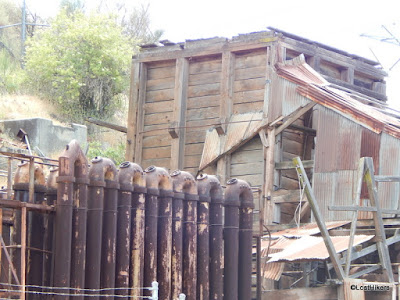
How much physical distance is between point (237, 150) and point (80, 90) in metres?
17.8

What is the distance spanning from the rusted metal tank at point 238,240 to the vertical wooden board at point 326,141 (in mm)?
4586

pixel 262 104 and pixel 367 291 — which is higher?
pixel 262 104

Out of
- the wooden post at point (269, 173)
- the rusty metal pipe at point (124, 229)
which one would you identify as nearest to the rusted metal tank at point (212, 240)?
the rusty metal pipe at point (124, 229)

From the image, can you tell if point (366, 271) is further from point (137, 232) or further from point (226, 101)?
point (226, 101)

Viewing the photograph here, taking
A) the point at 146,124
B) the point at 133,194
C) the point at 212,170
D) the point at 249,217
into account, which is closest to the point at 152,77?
the point at 146,124

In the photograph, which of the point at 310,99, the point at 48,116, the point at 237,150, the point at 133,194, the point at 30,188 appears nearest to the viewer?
the point at 30,188

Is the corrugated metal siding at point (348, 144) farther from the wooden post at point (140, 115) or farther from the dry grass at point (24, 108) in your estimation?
the dry grass at point (24, 108)

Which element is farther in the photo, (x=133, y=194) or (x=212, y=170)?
(x=212, y=170)

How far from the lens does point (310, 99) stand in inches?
829

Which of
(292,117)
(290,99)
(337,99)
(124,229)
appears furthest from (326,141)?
(124,229)

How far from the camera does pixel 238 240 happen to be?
16.3 meters

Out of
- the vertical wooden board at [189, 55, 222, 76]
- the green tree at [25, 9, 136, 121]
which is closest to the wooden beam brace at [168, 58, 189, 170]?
the vertical wooden board at [189, 55, 222, 76]

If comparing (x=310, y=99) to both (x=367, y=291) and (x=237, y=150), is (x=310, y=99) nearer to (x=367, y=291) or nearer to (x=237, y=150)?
(x=237, y=150)

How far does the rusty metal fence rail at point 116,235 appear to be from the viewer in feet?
42.2
